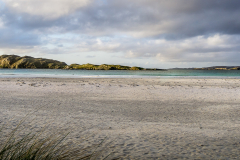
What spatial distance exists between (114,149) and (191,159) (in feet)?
6.18

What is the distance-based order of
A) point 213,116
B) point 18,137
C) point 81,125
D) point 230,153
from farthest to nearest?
point 213,116, point 81,125, point 18,137, point 230,153

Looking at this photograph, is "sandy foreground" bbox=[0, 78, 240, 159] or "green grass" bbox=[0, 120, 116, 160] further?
"sandy foreground" bbox=[0, 78, 240, 159]

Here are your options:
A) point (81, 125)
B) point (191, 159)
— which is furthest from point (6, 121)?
point (191, 159)

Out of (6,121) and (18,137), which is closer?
(18,137)

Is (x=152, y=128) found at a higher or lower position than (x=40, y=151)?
lower

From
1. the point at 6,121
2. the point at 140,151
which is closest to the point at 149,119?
the point at 140,151

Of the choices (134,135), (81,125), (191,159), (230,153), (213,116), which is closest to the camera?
(191,159)

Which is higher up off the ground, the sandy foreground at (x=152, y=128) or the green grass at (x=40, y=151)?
the green grass at (x=40, y=151)

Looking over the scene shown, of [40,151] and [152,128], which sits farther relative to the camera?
[152,128]

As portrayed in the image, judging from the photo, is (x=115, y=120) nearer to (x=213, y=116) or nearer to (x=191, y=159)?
(x=191, y=159)

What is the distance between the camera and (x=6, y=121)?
24.5 ft

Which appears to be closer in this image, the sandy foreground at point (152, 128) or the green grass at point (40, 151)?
the green grass at point (40, 151)

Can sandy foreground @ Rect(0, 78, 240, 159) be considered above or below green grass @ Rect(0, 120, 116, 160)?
below

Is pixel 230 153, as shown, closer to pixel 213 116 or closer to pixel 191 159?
pixel 191 159
